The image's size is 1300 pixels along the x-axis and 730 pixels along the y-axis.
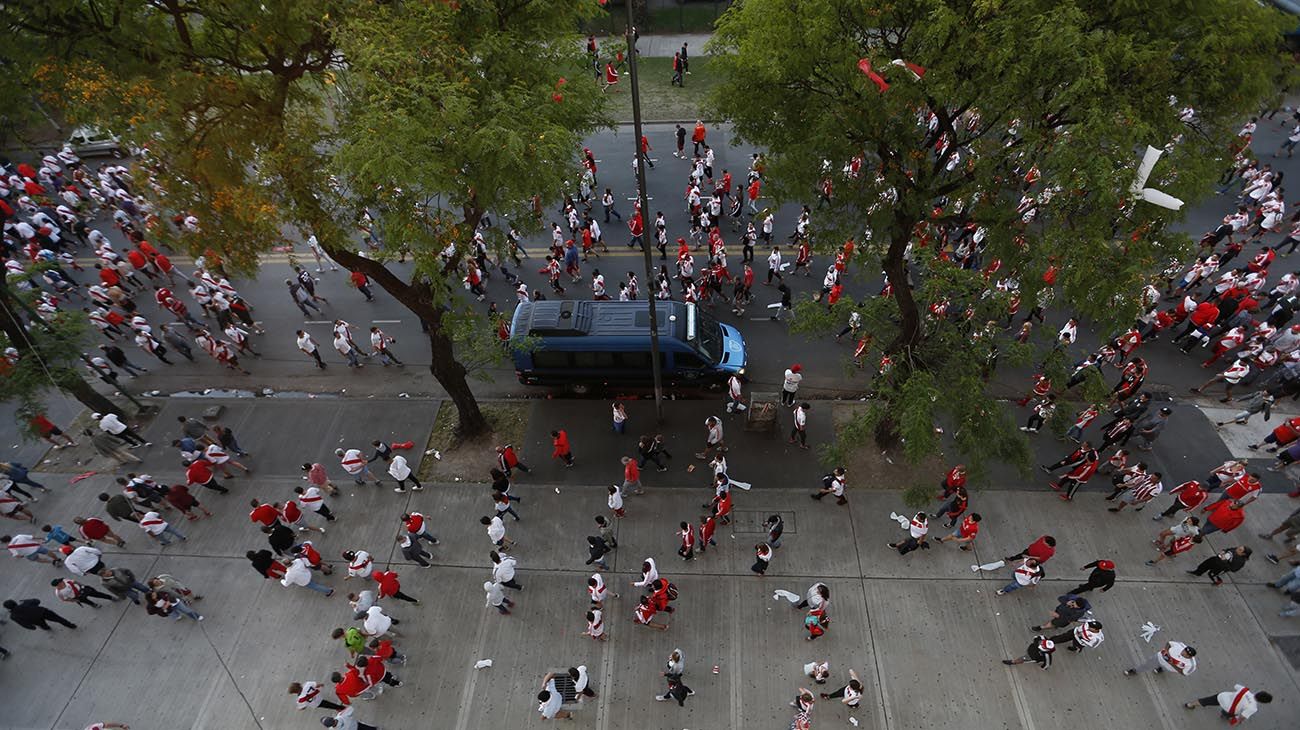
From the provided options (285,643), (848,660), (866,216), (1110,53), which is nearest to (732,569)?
(848,660)

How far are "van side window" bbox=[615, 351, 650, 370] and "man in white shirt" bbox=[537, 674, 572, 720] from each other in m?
6.74

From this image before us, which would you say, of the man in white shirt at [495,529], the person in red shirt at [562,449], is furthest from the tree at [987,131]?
the man in white shirt at [495,529]

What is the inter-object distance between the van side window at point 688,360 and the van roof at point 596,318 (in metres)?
0.42

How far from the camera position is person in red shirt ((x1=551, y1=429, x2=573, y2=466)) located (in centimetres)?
1389

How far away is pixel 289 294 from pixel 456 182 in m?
12.4

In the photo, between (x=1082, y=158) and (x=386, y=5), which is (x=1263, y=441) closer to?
(x=1082, y=158)

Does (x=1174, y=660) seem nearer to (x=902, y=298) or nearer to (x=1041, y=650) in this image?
(x=1041, y=650)

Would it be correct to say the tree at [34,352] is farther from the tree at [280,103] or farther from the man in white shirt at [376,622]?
the man in white shirt at [376,622]

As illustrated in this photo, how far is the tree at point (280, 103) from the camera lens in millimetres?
9484

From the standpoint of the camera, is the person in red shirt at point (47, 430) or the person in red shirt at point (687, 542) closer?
the person in red shirt at point (687, 542)

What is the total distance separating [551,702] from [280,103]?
9.86 meters

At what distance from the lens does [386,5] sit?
33.6 feet

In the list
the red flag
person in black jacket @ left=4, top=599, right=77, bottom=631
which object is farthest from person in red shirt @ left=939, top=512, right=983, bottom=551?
person in black jacket @ left=4, top=599, right=77, bottom=631

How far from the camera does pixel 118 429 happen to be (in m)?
14.3
